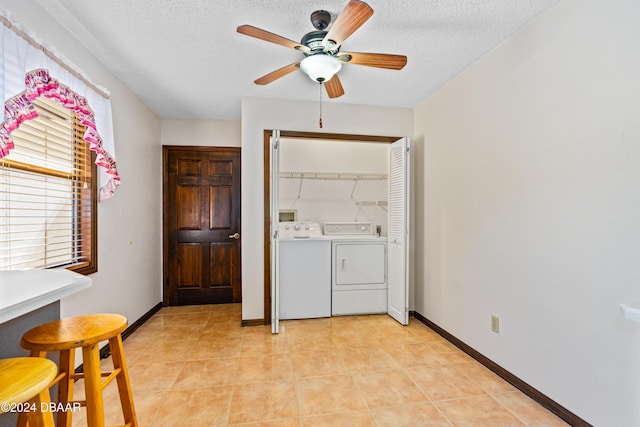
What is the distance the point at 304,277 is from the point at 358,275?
0.62m

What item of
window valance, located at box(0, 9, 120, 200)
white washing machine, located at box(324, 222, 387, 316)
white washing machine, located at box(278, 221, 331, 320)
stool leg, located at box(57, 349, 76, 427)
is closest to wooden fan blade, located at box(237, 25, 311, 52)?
window valance, located at box(0, 9, 120, 200)

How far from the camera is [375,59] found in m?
1.87

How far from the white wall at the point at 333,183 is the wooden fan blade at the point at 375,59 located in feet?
6.89

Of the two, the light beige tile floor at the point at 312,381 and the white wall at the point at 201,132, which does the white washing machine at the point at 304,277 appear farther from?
the white wall at the point at 201,132

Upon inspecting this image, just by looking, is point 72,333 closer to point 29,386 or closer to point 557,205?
point 29,386

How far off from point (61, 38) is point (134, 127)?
1.11m

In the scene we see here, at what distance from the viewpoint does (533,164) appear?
6.20 feet

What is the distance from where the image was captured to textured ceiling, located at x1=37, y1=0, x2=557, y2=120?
5.79 feet

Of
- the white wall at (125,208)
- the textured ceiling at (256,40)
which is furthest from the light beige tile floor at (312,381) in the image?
the textured ceiling at (256,40)

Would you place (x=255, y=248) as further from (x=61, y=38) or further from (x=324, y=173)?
(x=61, y=38)

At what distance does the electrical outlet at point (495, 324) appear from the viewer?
2174mm

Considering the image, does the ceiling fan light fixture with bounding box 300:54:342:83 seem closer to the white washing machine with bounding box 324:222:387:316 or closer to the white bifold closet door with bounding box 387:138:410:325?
the white bifold closet door with bounding box 387:138:410:325

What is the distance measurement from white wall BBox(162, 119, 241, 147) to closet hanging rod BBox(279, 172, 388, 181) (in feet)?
2.66

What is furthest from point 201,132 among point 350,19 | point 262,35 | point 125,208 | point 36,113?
point 350,19
